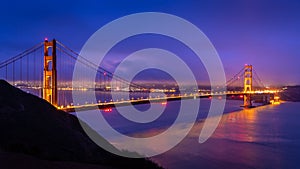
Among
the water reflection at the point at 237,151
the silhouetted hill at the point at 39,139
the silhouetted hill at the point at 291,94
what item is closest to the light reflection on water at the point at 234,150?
the water reflection at the point at 237,151

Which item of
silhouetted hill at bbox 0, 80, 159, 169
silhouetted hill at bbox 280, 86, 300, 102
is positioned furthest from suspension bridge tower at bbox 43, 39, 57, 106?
silhouetted hill at bbox 280, 86, 300, 102

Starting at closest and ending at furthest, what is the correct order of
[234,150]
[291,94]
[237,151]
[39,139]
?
[39,139] → [237,151] → [234,150] → [291,94]

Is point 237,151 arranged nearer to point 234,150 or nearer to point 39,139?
point 234,150

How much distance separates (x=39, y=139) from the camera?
8523mm

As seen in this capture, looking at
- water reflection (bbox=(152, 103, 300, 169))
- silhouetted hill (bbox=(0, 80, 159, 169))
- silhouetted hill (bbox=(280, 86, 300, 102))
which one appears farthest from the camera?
silhouetted hill (bbox=(280, 86, 300, 102))

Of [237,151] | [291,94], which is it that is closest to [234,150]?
[237,151]

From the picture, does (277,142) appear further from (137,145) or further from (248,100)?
(248,100)

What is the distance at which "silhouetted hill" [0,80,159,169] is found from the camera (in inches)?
280

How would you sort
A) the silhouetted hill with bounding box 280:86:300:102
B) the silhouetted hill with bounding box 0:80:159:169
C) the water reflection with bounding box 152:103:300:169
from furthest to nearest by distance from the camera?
the silhouetted hill with bounding box 280:86:300:102, the water reflection with bounding box 152:103:300:169, the silhouetted hill with bounding box 0:80:159:169

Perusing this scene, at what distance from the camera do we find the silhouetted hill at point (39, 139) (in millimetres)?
7104

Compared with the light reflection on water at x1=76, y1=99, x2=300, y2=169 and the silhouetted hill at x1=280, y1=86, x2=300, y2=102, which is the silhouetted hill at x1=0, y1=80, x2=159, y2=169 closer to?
the light reflection on water at x1=76, y1=99, x2=300, y2=169

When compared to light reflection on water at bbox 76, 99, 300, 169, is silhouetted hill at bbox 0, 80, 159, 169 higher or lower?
higher

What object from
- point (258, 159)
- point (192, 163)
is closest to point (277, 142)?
point (258, 159)

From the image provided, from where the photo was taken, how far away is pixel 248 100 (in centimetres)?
5097
